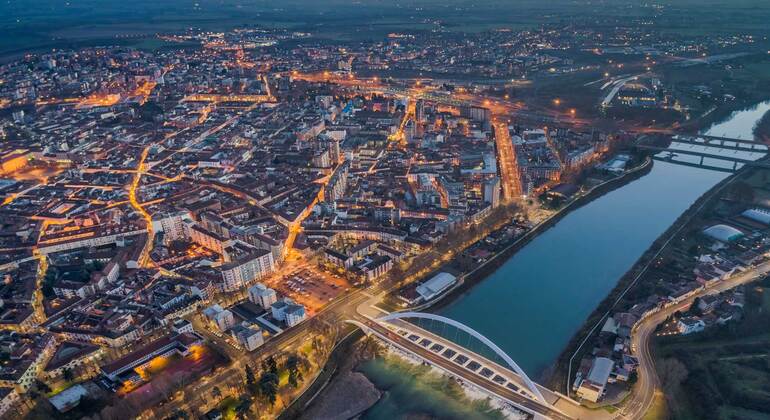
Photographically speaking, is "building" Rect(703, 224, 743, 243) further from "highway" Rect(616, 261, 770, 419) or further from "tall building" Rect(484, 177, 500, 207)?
"tall building" Rect(484, 177, 500, 207)

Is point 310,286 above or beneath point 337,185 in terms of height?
beneath

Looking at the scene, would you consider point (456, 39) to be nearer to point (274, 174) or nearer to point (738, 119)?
point (738, 119)

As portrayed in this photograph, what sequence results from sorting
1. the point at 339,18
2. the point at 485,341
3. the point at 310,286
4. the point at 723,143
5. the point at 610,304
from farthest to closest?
the point at 339,18 < the point at 723,143 < the point at 310,286 < the point at 610,304 < the point at 485,341

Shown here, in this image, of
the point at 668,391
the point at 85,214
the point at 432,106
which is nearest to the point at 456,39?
the point at 432,106

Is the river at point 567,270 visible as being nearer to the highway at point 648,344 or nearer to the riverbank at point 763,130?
the highway at point 648,344

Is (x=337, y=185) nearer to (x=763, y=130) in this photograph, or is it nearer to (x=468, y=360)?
(x=468, y=360)

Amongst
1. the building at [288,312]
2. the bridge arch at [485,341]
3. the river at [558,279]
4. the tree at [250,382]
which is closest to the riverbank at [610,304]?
the river at [558,279]

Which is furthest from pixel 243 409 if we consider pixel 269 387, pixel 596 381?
pixel 596 381
